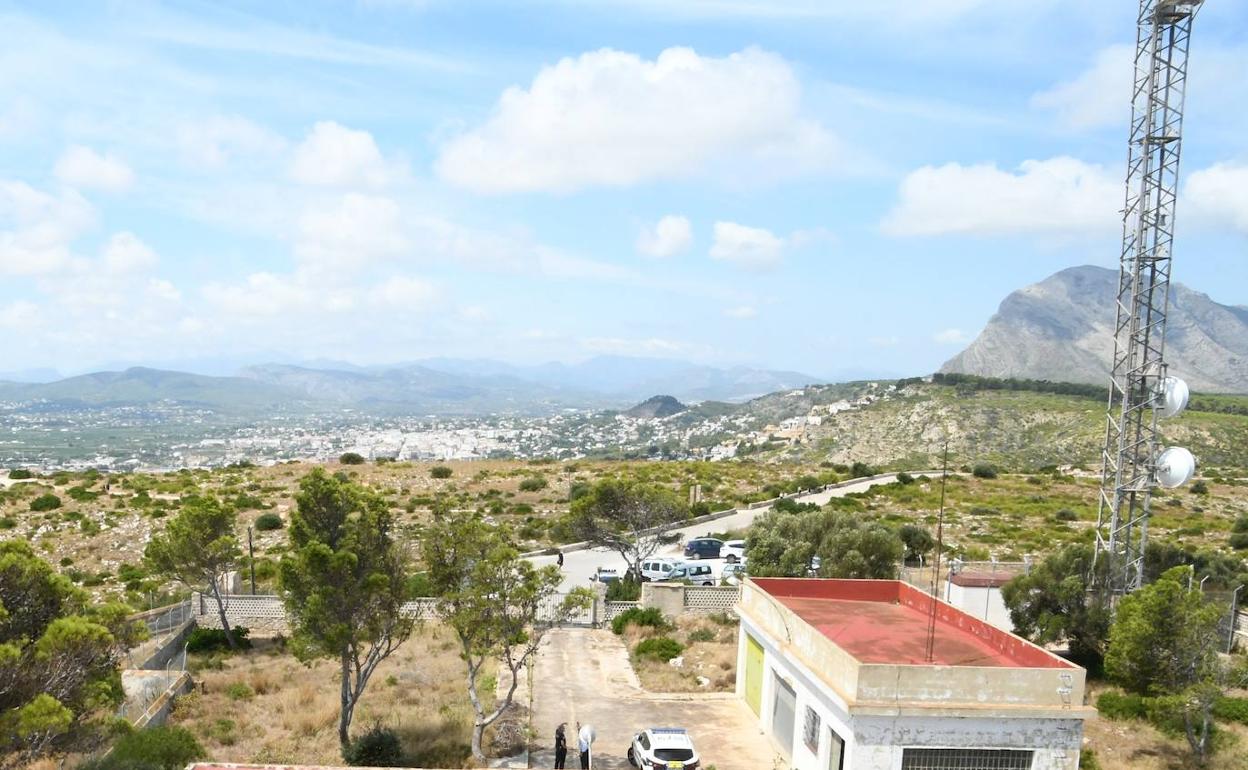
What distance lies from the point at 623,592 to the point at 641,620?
2771 millimetres

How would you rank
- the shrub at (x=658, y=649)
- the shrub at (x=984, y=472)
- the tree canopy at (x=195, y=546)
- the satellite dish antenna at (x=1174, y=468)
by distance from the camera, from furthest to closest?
the shrub at (x=984, y=472)
the shrub at (x=658, y=649)
the tree canopy at (x=195, y=546)
the satellite dish antenna at (x=1174, y=468)

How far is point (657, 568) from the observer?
36.3 metres

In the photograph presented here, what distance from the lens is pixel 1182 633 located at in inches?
800

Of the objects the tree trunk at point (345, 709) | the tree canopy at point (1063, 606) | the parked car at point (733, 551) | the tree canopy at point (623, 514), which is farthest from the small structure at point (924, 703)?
the parked car at point (733, 551)

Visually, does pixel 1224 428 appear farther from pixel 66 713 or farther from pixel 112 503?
pixel 66 713

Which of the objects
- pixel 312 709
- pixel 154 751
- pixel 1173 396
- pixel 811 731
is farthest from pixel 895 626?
pixel 154 751

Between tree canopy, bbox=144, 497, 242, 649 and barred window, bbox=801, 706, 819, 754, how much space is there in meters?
17.5

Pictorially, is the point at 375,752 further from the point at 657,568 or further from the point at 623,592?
the point at 657,568

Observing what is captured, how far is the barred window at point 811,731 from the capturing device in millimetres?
17266

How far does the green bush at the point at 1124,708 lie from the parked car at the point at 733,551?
17.1 meters

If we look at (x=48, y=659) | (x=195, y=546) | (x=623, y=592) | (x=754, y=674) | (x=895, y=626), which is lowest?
(x=623, y=592)

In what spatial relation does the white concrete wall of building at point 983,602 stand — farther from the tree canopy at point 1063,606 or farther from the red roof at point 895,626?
the red roof at point 895,626

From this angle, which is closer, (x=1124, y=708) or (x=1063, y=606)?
(x=1124, y=708)

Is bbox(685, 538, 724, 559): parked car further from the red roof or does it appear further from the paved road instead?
the red roof
